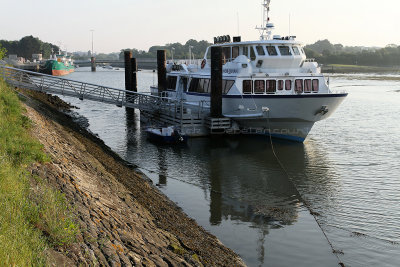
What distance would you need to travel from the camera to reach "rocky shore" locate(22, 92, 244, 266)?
6.68 meters

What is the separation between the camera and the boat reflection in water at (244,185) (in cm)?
1167

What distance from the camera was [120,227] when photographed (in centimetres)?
817

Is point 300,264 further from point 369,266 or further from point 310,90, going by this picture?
point 310,90

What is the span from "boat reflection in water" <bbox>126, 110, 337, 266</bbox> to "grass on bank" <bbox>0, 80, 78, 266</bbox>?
5.35 m

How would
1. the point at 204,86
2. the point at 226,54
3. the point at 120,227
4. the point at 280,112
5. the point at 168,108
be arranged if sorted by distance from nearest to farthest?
1. the point at 120,227
2. the point at 280,112
3. the point at 204,86
4. the point at 226,54
5. the point at 168,108

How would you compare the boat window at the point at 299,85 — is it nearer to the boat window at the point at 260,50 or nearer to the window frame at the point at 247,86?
the window frame at the point at 247,86

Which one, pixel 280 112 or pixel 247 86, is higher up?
pixel 247 86

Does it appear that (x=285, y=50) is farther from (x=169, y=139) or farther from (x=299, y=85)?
(x=169, y=139)

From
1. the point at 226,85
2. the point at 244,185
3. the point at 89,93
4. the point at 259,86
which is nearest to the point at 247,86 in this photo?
the point at 259,86

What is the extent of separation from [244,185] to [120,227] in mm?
9369

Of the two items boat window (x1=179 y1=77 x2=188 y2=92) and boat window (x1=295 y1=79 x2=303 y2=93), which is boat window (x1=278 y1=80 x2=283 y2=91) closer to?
boat window (x1=295 y1=79 x2=303 y2=93)

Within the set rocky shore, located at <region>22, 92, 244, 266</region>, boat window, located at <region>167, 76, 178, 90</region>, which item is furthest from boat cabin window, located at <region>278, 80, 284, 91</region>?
rocky shore, located at <region>22, 92, 244, 266</region>

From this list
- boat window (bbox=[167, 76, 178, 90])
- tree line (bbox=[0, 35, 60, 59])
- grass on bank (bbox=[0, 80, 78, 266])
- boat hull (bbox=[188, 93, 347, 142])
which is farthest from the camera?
tree line (bbox=[0, 35, 60, 59])

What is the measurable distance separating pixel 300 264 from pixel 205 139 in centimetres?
1589
